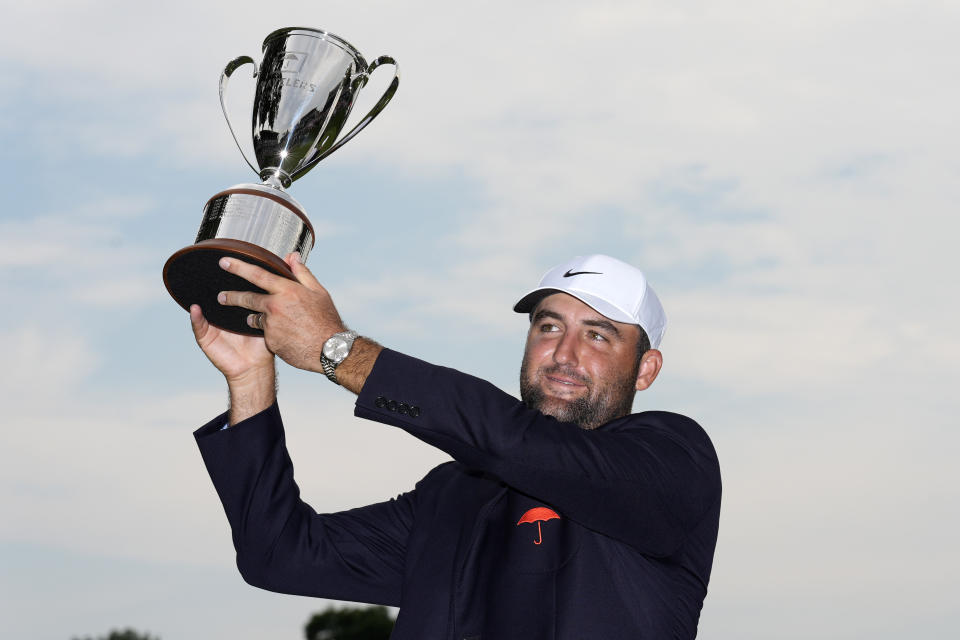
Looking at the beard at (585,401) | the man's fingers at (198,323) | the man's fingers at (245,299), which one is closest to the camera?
the man's fingers at (245,299)

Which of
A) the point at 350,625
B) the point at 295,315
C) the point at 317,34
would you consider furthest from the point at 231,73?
the point at 350,625

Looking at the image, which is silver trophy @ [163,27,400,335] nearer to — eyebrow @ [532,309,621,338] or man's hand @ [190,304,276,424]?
man's hand @ [190,304,276,424]

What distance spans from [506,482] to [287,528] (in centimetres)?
185

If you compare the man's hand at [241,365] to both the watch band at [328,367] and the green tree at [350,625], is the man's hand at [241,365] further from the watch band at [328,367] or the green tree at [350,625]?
the green tree at [350,625]

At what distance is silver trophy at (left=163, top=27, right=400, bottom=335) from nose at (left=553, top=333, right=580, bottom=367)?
4.64 ft

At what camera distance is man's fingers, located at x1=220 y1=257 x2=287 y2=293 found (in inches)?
163

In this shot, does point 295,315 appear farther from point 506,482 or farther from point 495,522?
point 495,522

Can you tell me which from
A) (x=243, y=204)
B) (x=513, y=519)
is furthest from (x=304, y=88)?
(x=513, y=519)

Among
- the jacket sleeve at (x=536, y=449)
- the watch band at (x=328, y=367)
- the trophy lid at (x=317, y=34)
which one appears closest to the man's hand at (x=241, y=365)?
the watch band at (x=328, y=367)

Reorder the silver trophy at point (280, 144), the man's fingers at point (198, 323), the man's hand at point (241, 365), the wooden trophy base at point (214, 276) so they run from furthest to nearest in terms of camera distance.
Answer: the man's hand at point (241, 365) < the man's fingers at point (198, 323) < the silver trophy at point (280, 144) < the wooden trophy base at point (214, 276)

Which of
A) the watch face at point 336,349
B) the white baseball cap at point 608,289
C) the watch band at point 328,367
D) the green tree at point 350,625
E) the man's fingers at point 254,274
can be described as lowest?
the watch band at point 328,367

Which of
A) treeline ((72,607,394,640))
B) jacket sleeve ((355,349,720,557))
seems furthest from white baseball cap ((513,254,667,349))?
treeline ((72,607,394,640))

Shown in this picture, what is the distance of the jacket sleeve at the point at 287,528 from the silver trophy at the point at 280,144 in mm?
615

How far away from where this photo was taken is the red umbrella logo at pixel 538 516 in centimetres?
471
